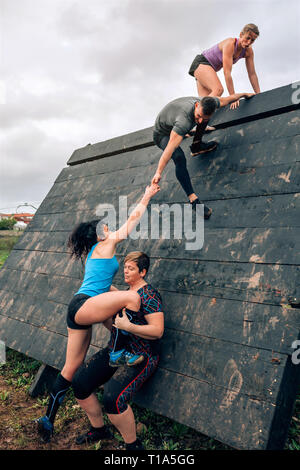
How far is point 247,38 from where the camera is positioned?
11.7ft

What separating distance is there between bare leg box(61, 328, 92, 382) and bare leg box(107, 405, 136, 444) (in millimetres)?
550

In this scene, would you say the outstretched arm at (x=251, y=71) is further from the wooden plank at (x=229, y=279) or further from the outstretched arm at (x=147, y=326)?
the outstretched arm at (x=147, y=326)

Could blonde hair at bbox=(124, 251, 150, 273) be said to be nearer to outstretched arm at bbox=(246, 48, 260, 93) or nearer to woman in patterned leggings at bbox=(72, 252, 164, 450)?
woman in patterned leggings at bbox=(72, 252, 164, 450)

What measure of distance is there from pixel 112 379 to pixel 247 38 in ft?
12.0

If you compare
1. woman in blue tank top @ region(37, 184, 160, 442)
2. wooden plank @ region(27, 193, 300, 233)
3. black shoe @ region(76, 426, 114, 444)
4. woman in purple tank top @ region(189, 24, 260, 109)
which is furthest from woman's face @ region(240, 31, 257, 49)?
black shoe @ region(76, 426, 114, 444)

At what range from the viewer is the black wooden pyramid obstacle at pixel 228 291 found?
6.72 ft

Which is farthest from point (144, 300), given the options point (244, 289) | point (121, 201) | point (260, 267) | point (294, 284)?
point (121, 201)

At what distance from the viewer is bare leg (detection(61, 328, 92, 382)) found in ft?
8.79

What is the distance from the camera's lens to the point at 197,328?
8.14 ft

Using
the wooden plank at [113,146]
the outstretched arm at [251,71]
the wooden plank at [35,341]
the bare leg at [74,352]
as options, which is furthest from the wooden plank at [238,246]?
the outstretched arm at [251,71]

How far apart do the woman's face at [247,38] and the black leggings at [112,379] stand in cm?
340

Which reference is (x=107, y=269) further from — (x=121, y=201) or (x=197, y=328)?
(x=121, y=201)

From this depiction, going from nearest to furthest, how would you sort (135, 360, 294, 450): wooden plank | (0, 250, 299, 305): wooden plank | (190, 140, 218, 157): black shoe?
(135, 360, 294, 450): wooden plank, (0, 250, 299, 305): wooden plank, (190, 140, 218, 157): black shoe

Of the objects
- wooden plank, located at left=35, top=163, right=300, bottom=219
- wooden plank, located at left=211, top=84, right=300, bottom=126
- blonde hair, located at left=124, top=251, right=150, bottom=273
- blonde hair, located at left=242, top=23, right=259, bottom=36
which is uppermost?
blonde hair, located at left=242, top=23, right=259, bottom=36
